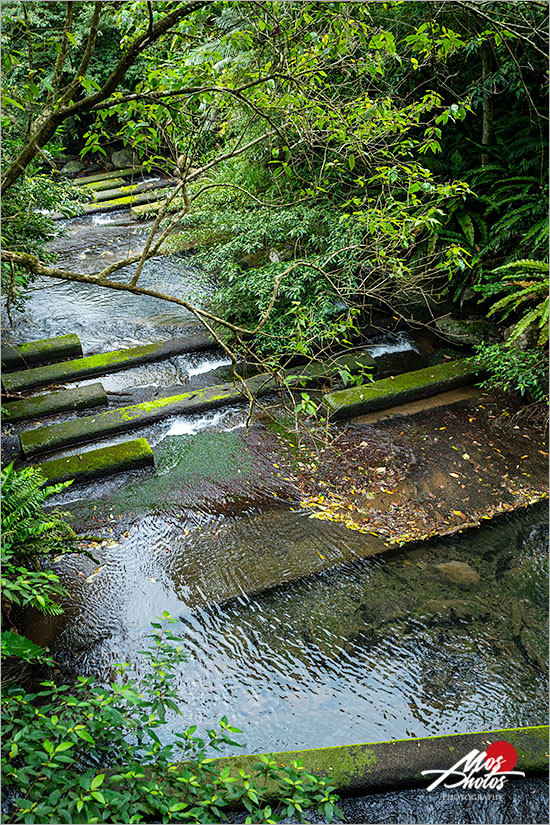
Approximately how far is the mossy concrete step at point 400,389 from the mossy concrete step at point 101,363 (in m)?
2.13

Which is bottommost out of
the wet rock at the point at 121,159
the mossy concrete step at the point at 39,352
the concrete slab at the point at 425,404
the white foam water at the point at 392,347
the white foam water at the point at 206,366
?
the concrete slab at the point at 425,404

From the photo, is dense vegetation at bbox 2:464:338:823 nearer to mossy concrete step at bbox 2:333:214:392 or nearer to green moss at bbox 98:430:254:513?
green moss at bbox 98:430:254:513

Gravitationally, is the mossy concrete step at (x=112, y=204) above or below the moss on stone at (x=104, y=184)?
below

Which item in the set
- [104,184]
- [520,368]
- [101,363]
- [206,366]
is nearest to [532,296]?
[520,368]

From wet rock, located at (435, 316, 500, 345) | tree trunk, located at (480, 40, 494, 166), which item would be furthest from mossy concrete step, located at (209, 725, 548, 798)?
tree trunk, located at (480, 40, 494, 166)

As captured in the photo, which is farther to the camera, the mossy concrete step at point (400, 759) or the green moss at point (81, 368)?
the green moss at point (81, 368)

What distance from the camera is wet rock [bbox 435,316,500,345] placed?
7449 mm

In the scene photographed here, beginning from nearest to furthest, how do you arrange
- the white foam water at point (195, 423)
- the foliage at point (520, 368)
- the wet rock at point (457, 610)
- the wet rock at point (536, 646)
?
the wet rock at point (536, 646)
the wet rock at point (457, 610)
the foliage at point (520, 368)
the white foam water at point (195, 423)

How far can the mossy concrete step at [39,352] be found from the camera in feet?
24.5

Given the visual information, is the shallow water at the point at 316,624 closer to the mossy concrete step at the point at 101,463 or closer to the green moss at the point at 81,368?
the mossy concrete step at the point at 101,463

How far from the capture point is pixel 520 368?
20.4 feet

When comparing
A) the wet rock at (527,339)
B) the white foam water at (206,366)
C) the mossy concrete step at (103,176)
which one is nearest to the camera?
the wet rock at (527,339)

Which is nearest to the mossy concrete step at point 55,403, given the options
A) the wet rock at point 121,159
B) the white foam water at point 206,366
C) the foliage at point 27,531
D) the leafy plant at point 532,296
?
the white foam water at point 206,366

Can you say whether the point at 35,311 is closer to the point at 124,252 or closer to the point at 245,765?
the point at 124,252
